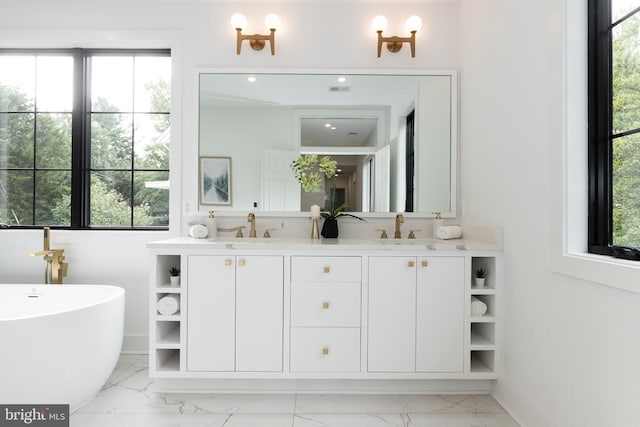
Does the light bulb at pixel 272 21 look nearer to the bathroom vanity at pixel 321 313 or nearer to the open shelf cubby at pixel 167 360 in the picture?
the bathroom vanity at pixel 321 313

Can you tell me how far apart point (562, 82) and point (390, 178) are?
1201mm

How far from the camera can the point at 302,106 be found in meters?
2.64

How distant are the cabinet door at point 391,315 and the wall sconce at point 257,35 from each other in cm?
163

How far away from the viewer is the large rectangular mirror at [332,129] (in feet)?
8.63

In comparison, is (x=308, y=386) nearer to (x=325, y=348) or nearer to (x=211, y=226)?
(x=325, y=348)

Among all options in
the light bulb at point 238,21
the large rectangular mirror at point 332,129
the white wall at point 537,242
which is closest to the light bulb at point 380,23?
the large rectangular mirror at point 332,129

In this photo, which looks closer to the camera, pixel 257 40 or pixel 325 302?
pixel 325 302

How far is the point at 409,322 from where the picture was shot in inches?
84.0

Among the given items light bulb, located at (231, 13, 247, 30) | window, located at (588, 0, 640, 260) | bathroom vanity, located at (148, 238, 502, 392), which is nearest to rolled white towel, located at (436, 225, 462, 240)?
bathroom vanity, located at (148, 238, 502, 392)

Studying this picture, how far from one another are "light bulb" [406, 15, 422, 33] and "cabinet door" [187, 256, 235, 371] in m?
1.92

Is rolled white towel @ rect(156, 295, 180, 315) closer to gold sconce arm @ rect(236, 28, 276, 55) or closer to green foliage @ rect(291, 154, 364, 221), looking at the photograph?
green foliage @ rect(291, 154, 364, 221)

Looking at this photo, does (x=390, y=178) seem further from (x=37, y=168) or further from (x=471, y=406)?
(x=37, y=168)

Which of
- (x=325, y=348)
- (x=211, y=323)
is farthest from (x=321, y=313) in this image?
(x=211, y=323)

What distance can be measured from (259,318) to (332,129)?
1318mm
